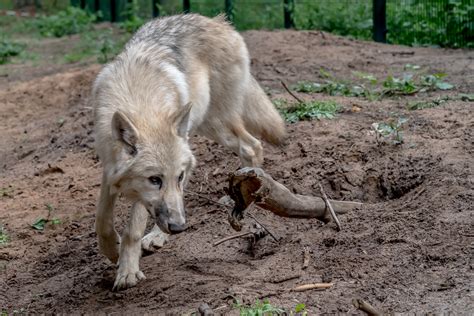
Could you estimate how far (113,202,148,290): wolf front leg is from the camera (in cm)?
530

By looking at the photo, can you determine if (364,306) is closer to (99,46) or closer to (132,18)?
(99,46)

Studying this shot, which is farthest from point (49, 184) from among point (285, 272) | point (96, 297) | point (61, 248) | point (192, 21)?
point (285, 272)

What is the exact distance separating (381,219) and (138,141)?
169cm

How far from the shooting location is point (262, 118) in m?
7.07

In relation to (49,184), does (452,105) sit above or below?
above

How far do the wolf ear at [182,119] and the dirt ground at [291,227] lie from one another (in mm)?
903

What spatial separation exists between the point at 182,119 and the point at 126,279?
3.65 feet

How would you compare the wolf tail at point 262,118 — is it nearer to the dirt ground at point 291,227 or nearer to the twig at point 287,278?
the dirt ground at point 291,227

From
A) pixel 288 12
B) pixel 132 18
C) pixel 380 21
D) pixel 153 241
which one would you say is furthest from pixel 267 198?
A: pixel 132 18

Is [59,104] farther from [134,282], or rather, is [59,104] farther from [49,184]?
[134,282]

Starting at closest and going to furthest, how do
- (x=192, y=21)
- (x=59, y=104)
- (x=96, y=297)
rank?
(x=96, y=297)
(x=192, y=21)
(x=59, y=104)

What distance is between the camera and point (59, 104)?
410 inches

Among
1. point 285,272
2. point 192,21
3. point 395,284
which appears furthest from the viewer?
point 192,21

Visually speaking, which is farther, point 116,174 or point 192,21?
point 192,21
